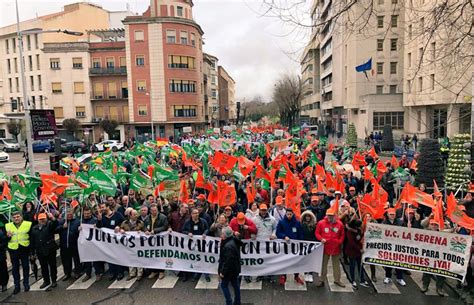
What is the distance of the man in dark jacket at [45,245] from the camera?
774 cm

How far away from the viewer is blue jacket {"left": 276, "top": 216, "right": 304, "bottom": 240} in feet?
26.2

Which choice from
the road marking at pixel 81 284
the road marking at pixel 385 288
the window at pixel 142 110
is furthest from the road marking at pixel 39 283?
the window at pixel 142 110

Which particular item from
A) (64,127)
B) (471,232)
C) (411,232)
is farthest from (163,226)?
(64,127)

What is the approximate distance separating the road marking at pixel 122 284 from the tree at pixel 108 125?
45.2 metres

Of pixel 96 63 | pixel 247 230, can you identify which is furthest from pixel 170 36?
pixel 247 230

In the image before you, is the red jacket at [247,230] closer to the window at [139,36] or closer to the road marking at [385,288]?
the road marking at [385,288]

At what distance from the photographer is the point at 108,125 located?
50.8m

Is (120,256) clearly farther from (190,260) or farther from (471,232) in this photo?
(471,232)

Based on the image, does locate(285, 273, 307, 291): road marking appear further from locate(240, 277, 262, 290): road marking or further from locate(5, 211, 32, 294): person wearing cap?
locate(5, 211, 32, 294): person wearing cap

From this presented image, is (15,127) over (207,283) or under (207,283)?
over

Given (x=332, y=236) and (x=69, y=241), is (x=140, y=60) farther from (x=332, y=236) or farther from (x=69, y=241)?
(x=332, y=236)

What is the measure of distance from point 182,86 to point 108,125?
1089cm

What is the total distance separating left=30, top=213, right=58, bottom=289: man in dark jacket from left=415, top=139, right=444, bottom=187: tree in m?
12.4

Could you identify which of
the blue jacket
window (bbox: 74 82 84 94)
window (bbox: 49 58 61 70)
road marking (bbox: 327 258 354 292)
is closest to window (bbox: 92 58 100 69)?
window (bbox: 74 82 84 94)
